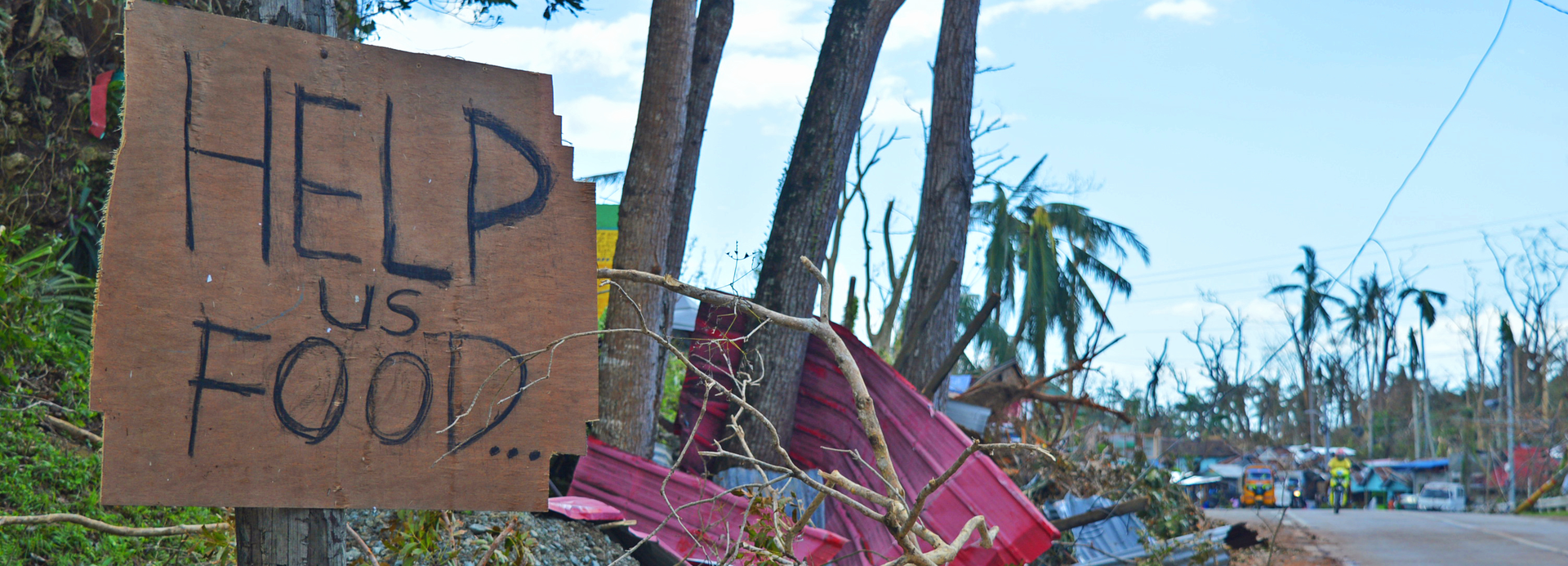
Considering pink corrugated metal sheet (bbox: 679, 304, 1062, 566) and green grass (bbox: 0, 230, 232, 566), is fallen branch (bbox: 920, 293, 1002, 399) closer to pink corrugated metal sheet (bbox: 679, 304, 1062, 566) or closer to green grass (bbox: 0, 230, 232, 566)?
pink corrugated metal sheet (bbox: 679, 304, 1062, 566)

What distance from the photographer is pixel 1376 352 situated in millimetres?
48188

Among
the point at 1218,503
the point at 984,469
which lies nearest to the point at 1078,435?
the point at 984,469

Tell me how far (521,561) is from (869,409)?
1520 millimetres

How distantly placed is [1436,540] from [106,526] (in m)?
16.1

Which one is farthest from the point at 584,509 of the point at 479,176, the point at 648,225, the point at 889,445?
the point at 479,176

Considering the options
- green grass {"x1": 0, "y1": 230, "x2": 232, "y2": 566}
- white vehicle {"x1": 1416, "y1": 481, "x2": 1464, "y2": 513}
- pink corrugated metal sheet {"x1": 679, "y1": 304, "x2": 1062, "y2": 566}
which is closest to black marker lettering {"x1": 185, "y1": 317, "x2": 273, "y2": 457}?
green grass {"x1": 0, "y1": 230, "x2": 232, "y2": 566}

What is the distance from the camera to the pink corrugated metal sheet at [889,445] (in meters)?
4.14

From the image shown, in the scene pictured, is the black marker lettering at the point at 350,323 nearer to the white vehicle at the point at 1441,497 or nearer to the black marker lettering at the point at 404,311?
the black marker lettering at the point at 404,311

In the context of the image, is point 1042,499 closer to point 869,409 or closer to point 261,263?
point 869,409

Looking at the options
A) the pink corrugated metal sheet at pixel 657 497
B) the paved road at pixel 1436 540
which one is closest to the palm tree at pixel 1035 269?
the paved road at pixel 1436 540

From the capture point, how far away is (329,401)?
1.80m

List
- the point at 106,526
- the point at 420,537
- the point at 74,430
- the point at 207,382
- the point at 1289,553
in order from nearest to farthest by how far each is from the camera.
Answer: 1. the point at 207,382
2. the point at 106,526
3. the point at 74,430
4. the point at 420,537
5. the point at 1289,553

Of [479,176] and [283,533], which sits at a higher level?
[479,176]

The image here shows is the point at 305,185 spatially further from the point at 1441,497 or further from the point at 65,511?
the point at 1441,497
